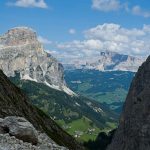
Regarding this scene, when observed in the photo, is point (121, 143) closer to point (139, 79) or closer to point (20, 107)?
point (139, 79)

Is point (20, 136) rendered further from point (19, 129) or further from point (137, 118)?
point (137, 118)

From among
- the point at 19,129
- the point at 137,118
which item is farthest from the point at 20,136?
the point at 137,118

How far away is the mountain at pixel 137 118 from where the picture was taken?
83.8m

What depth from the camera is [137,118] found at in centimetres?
8950

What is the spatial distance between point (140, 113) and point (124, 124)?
6.52 meters

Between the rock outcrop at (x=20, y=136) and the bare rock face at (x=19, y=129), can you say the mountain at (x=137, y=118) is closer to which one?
the rock outcrop at (x=20, y=136)

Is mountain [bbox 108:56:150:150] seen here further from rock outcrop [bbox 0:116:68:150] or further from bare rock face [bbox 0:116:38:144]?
bare rock face [bbox 0:116:38:144]

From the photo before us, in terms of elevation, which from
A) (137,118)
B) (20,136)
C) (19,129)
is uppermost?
(19,129)

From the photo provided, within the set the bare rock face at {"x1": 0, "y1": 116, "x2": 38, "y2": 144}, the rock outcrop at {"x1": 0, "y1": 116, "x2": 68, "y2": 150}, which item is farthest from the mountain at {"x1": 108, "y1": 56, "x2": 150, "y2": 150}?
the bare rock face at {"x1": 0, "y1": 116, "x2": 38, "y2": 144}

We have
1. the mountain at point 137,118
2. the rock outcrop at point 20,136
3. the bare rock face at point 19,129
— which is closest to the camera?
the rock outcrop at point 20,136

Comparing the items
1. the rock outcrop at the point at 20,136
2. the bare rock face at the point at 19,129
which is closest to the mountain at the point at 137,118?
the rock outcrop at the point at 20,136

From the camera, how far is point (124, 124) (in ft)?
311

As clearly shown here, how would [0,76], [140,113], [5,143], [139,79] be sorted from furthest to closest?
1. [0,76]
2. [139,79]
3. [140,113]
4. [5,143]

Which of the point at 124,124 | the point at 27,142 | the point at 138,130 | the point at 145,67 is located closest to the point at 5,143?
the point at 27,142
